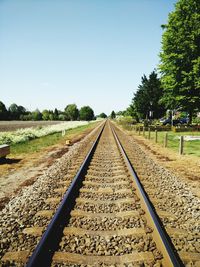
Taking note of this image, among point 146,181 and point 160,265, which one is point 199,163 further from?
point 160,265

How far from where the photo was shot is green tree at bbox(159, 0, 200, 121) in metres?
23.8

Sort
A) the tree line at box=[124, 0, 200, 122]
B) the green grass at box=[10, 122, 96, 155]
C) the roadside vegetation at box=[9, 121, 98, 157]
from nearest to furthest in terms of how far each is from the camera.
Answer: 1. the roadside vegetation at box=[9, 121, 98, 157]
2. the green grass at box=[10, 122, 96, 155]
3. the tree line at box=[124, 0, 200, 122]

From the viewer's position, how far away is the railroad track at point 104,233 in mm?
3139

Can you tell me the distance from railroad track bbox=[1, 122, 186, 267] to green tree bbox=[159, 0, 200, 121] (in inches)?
818

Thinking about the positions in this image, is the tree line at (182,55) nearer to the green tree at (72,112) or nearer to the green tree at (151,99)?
the green tree at (151,99)

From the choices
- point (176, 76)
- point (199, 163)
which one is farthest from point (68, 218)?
point (176, 76)

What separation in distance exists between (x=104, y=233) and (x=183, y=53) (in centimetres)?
2437

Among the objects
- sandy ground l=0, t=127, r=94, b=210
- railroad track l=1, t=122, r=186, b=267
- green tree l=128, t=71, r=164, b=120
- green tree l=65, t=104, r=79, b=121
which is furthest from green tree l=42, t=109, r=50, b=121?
railroad track l=1, t=122, r=186, b=267

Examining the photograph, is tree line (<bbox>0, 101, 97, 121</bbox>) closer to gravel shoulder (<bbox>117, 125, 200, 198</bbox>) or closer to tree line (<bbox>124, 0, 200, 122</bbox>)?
tree line (<bbox>124, 0, 200, 122</bbox>)

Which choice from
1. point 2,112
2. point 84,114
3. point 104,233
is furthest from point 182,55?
point 84,114

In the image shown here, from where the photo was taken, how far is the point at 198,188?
6.67m

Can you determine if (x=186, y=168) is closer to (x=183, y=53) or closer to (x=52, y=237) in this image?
(x=52, y=237)

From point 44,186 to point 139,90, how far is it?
5065cm

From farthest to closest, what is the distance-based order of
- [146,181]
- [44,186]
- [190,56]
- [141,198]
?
1. [190,56]
2. [146,181]
3. [44,186]
4. [141,198]
